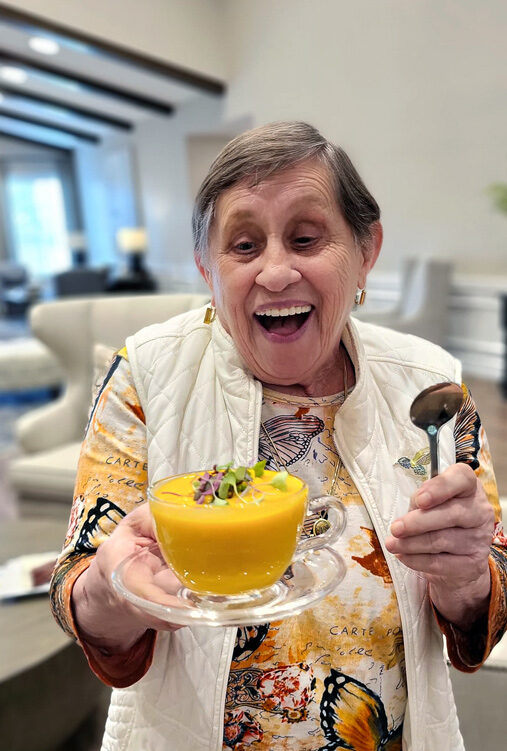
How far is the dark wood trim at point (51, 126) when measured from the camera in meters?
12.1

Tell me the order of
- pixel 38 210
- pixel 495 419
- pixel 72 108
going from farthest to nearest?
pixel 38 210 → pixel 72 108 → pixel 495 419

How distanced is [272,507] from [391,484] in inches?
13.3

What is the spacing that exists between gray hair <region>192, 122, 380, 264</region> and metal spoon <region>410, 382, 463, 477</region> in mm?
322

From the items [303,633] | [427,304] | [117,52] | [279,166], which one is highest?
[117,52]

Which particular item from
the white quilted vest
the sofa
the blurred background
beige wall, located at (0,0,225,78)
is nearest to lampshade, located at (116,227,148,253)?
the blurred background

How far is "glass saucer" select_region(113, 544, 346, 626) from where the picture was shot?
619 mm

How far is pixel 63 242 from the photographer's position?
15062 mm

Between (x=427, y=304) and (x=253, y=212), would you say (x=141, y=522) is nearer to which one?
(x=253, y=212)

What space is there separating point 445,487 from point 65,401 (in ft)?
9.06

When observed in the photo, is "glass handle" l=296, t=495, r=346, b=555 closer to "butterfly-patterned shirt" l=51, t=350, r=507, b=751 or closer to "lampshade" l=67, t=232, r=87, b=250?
"butterfly-patterned shirt" l=51, t=350, r=507, b=751

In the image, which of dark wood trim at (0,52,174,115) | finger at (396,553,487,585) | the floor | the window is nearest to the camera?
finger at (396,553,487,585)

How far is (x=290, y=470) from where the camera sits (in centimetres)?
95

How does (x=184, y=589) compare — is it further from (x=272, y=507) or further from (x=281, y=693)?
Result: (x=281, y=693)

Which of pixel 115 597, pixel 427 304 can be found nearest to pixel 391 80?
pixel 427 304
